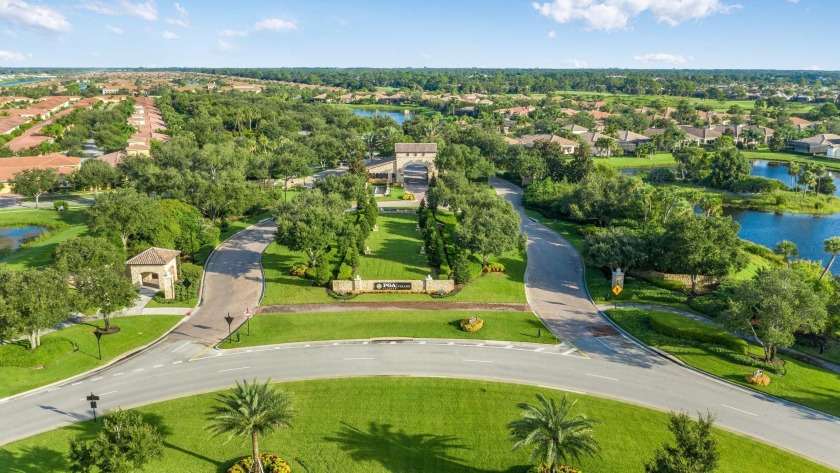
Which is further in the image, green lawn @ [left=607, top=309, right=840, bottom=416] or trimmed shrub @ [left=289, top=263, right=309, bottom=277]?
trimmed shrub @ [left=289, top=263, right=309, bottom=277]

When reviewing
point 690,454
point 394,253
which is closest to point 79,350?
point 394,253

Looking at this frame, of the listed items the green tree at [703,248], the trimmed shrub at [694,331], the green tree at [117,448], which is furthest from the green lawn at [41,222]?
the green tree at [703,248]

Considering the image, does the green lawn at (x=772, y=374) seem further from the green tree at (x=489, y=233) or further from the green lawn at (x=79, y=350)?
the green lawn at (x=79, y=350)

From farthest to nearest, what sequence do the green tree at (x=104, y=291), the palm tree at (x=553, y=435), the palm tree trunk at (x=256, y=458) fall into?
1. the green tree at (x=104, y=291)
2. the palm tree trunk at (x=256, y=458)
3. the palm tree at (x=553, y=435)

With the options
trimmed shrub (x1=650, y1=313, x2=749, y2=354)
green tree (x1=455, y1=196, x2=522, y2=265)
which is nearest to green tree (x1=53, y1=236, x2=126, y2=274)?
green tree (x1=455, y1=196, x2=522, y2=265)

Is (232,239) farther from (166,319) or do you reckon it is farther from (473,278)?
(473,278)

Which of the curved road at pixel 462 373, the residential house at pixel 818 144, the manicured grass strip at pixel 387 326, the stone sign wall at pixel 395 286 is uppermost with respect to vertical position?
the residential house at pixel 818 144

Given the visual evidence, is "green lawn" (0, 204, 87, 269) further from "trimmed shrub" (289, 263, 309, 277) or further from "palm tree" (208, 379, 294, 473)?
"palm tree" (208, 379, 294, 473)

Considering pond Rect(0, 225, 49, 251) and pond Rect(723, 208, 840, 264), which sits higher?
pond Rect(0, 225, 49, 251)
